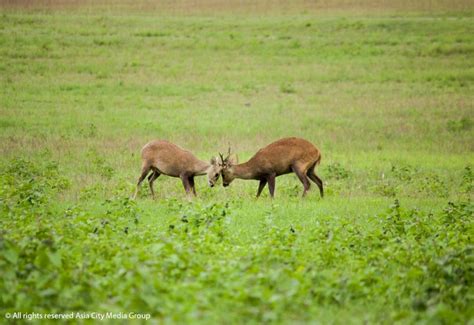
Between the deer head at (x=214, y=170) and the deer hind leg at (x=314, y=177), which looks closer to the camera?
the deer hind leg at (x=314, y=177)

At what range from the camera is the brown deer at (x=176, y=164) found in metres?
14.9

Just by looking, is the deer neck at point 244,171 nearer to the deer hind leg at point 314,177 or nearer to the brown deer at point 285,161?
the brown deer at point 285,161

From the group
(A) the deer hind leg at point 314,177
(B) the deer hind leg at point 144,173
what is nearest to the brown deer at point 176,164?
(B) the deer hind leg at point 144,173

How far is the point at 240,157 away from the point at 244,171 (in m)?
3.31

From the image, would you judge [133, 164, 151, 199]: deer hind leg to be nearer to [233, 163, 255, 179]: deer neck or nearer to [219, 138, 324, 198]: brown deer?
[219, 138, 324, 198]: brown deer

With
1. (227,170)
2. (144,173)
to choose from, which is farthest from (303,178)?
(144,173)

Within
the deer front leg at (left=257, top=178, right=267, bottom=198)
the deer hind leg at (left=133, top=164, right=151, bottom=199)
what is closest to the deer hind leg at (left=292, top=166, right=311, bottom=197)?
the deer front leg at (left=257, top=178, right=267, bottom=198)

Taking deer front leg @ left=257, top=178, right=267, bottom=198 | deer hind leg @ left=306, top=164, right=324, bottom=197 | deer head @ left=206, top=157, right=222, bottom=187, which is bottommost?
deer front leg @ left=257, top=178, right=267, bottom=198

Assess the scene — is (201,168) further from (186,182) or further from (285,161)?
(285,161)

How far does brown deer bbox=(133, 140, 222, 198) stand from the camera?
14.9 meters

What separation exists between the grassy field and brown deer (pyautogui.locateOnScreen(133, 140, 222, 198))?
1.14 ft

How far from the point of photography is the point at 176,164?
14945 millimetres

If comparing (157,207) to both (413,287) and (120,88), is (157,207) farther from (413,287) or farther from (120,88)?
(120,88)

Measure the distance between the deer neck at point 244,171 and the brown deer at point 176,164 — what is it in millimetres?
403
